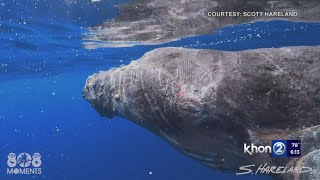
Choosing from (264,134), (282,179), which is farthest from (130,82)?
(282,179)

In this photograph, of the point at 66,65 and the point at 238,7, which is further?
the point at 66,65

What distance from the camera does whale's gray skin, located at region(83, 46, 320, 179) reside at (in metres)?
6.82

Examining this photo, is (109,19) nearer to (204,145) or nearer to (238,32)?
(238,32)

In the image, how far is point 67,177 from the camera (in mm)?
65375

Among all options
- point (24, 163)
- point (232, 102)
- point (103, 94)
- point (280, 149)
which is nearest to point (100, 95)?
point (103, 94)

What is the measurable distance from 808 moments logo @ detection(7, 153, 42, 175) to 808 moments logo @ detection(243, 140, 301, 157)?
25.0 ft

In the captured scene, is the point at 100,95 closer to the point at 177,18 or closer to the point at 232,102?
the point at 232,102

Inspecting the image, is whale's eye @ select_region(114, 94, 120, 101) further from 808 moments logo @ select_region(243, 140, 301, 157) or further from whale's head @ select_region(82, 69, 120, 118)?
808 moments logo @ select_region(243, 140, 301, 157)

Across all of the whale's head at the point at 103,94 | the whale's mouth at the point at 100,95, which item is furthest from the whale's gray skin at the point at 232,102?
the whale's mouth at the point at 100,95

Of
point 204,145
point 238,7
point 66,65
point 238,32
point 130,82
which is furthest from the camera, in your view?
point 66,65

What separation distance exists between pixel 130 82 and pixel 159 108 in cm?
111

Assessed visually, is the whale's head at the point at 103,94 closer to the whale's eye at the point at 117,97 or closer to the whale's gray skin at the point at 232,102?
the whale's eye at the point at 117,97

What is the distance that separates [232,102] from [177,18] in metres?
6.88

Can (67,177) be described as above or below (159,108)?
below
